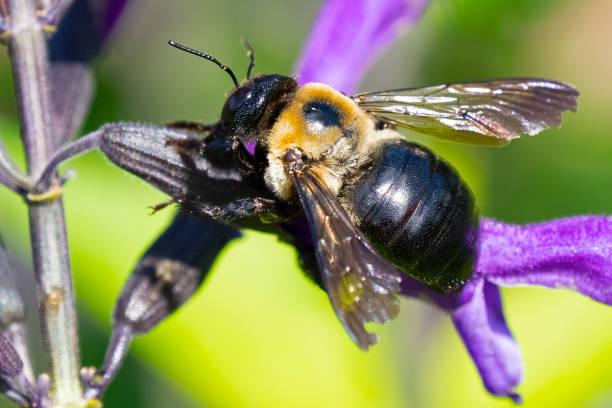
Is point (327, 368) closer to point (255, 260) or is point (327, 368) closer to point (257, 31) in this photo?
point (255, 260)

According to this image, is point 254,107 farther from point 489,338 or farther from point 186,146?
point 489,338

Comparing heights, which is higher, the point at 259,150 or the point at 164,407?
the point at 259,150

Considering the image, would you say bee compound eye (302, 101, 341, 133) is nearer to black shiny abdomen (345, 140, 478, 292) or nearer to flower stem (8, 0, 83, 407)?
black shiny abdomen (345, 140, 478, 292)

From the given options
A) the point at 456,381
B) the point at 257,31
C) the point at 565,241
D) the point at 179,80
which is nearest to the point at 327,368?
the point at 456,381

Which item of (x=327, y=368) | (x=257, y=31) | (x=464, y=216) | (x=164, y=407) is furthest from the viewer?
(x=257, y=31)

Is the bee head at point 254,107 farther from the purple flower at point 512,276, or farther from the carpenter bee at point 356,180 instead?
the purple flower at point 512,276

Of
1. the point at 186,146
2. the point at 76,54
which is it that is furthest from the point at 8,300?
the point at 76,54
